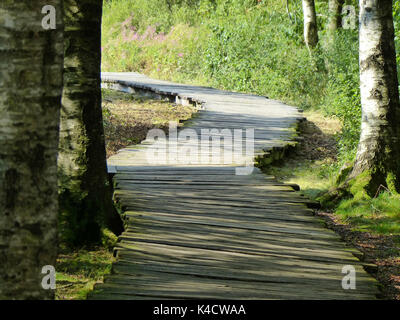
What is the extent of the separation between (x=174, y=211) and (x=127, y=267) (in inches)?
63.0

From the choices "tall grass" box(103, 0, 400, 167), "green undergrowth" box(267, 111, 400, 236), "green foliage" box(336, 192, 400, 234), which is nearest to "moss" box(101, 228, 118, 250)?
"green undergrowth" box(267, 111, 400, 236)

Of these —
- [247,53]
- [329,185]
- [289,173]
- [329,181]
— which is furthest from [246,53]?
[329,185]

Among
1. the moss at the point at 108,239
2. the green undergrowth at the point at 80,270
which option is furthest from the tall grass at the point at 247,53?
the green undergrowth at the point at 80,270

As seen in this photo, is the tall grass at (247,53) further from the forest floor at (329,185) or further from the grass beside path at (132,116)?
the grass beside path at (132,116)

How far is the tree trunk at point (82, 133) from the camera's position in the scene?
5387 millimetres

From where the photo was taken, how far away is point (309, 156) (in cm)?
1052

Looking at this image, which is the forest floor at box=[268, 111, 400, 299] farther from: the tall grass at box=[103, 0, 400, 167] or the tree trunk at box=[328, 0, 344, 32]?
the tree trunk at box=[328, 0, 344, 32]

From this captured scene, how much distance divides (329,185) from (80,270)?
4.74 m

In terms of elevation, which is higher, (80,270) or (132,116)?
(132,116)

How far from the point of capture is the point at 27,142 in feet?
9.21

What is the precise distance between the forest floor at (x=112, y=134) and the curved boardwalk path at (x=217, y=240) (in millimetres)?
397

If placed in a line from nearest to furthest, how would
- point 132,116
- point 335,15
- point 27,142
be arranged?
1. point 27,142
2. point 132,116
3. point 335,15

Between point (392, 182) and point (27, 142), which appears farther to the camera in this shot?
point (392, 182)

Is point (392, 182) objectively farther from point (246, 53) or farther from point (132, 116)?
point (246, 53)
